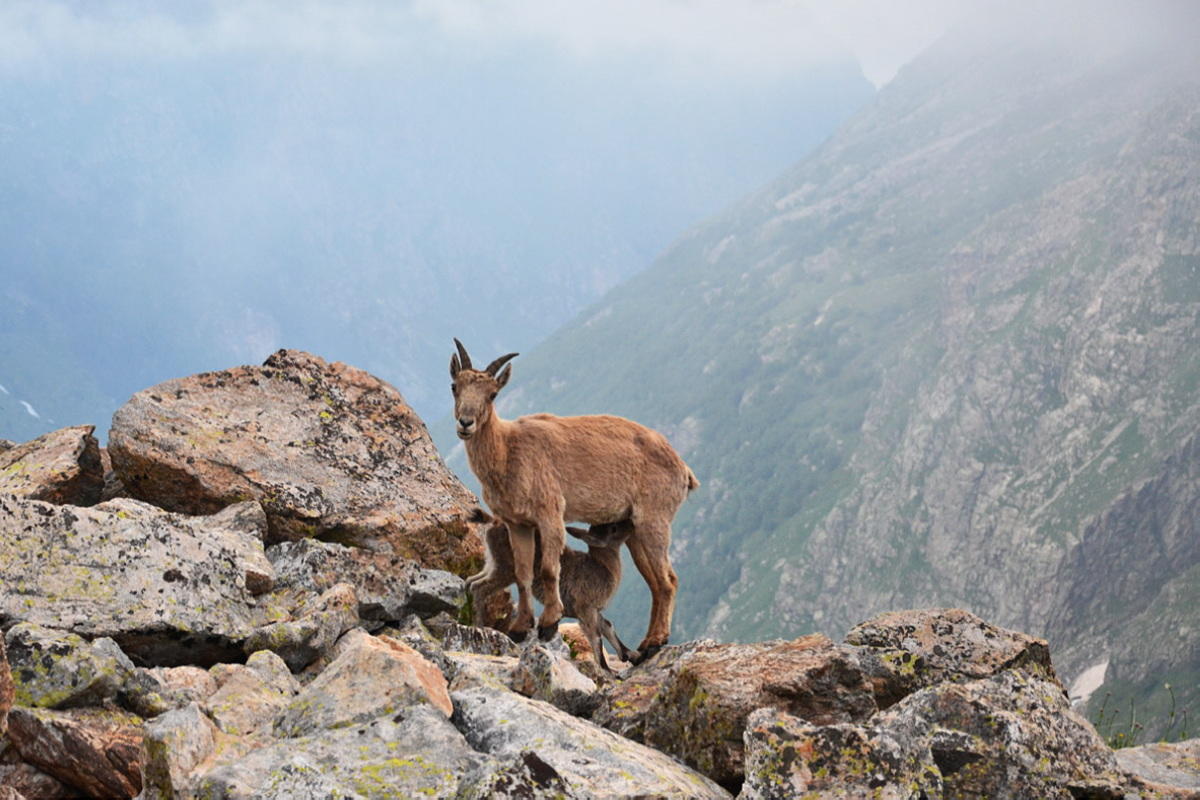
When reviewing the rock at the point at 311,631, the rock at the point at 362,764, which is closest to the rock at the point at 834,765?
the rock at the point at 362,764

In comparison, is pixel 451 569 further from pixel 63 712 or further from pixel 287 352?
pixel 63 712

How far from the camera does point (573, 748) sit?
8.88 metres

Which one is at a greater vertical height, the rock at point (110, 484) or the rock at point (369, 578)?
the rock at point (110, 484)

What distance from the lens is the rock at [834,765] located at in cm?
818

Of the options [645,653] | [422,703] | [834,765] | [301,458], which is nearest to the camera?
[834,765]

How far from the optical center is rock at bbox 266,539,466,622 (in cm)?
1478

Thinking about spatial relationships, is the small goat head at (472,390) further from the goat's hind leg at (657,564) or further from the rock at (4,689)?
the rock at (4,689)

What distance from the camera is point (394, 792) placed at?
814 centimetres

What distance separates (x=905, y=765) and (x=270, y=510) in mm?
10835

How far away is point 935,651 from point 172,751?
26.6 feet

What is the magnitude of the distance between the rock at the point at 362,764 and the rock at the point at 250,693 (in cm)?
112

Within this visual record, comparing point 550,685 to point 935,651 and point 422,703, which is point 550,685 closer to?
point 422,703

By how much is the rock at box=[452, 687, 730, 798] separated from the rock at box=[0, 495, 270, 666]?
13.3 ft

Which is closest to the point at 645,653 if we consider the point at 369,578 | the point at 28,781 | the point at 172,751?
the point at 369,578
